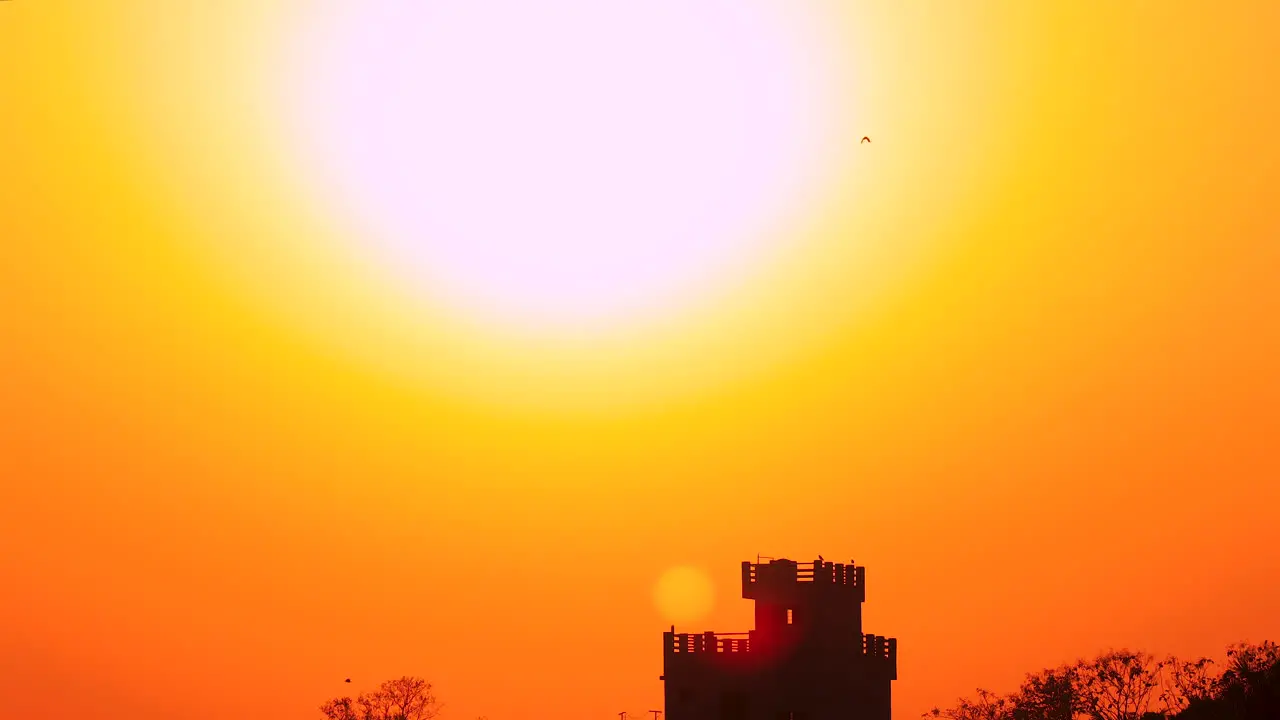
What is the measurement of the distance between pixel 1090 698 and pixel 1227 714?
158ft

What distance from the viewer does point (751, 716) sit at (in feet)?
287

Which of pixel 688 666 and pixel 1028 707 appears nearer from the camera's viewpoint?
pixel 688 666

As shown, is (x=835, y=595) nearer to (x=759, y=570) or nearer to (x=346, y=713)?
(x=759, y=570)

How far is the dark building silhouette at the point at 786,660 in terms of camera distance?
87.6 m

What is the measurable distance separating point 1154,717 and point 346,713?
68.0m

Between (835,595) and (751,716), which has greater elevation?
(835,595)

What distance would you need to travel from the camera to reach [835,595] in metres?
89.0

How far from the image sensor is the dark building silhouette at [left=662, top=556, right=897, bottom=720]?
8762 cm

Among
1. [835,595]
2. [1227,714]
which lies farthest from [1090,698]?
[1227,714]

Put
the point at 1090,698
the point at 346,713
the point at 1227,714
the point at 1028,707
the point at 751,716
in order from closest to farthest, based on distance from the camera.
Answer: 1. the point at 1227,714
2. the point at 751,716
3. the point at 1090,698
4. the point at 1028,707
5. the point at 346,713

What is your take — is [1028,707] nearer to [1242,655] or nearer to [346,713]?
[1242,655]

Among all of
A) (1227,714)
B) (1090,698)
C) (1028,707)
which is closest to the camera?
(1227,714)

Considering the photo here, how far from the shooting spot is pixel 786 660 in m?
87.9

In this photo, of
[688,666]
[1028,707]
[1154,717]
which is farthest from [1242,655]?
[688,666]
